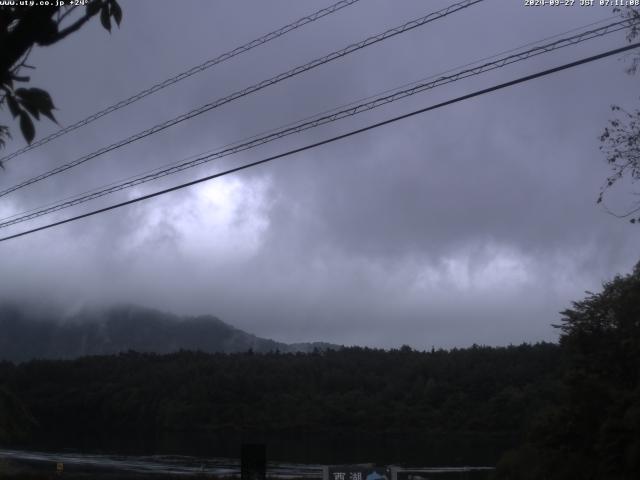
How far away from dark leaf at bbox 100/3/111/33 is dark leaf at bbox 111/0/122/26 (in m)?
0.03

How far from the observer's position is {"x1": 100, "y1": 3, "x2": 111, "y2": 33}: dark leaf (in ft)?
14.7

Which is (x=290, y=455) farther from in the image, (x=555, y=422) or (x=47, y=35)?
(x=47, y=35)

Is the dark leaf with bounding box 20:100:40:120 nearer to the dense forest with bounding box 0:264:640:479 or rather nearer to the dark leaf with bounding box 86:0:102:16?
the dark leaf with bounding box 86:0:102:16

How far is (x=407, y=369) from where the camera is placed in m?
106

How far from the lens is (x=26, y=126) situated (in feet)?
12.9

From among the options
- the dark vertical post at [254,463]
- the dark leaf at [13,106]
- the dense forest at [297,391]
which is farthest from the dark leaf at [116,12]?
the dense forest at [297,391]

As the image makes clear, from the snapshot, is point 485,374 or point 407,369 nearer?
point 485,374

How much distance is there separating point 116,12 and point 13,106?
0.94 metres

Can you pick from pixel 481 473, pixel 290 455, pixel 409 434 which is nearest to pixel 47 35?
pixel 481 473

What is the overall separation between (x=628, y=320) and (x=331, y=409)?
3110 inches

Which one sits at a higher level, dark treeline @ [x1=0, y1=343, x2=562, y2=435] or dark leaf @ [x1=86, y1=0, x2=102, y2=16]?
dark treeline @ [x1=0, y1=343, x2=562, y2=435]

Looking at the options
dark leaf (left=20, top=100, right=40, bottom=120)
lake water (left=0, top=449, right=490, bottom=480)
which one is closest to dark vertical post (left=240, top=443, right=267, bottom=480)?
dark leaf (left=20, top=100, right=40, bottom=120)

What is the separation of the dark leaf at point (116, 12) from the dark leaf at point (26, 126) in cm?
93

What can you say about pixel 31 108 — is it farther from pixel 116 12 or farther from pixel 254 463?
pixel 254 463
